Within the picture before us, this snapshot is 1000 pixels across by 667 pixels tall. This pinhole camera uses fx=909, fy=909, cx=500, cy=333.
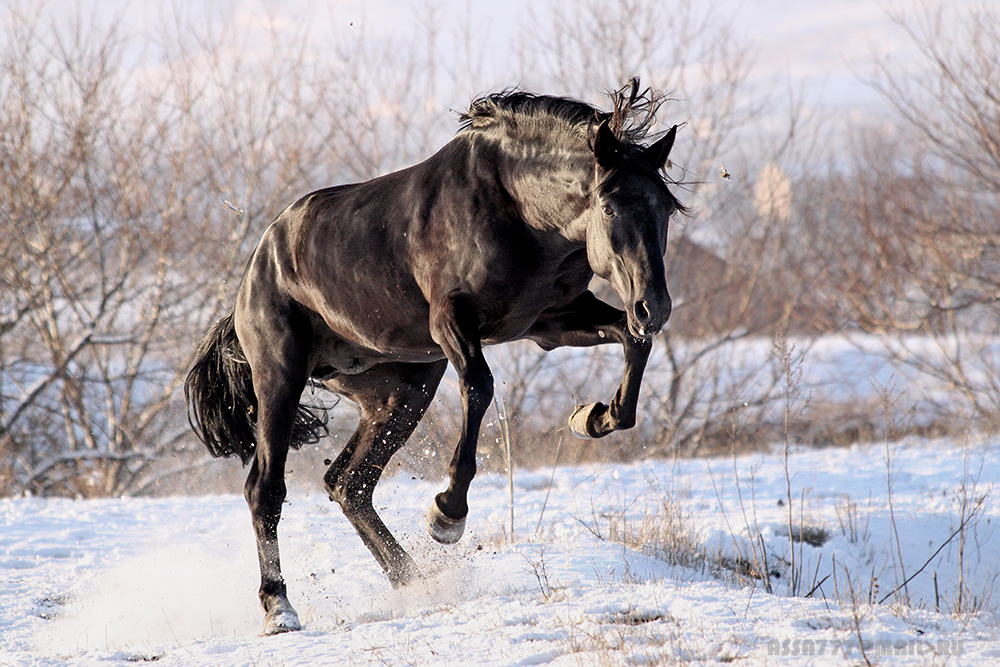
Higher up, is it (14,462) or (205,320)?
(205,320)

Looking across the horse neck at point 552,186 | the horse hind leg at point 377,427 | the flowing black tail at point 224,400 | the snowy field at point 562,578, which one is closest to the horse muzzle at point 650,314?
the horse neck at point 552,186

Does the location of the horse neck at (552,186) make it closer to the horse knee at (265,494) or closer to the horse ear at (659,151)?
the horse ear at (659,151)

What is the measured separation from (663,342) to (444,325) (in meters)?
11.0

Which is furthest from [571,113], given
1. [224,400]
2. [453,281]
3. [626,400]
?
[224,400]

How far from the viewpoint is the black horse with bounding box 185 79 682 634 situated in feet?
10.9

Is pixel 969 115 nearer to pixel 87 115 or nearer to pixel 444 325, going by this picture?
pixel 444 325

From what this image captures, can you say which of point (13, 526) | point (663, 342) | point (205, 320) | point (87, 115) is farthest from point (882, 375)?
point (13, 526)

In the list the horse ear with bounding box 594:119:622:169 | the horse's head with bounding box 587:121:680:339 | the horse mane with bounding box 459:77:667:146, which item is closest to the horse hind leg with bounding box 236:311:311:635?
the horse mane with bounding box 459:77:667:146

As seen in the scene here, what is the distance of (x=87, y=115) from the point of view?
12.7m

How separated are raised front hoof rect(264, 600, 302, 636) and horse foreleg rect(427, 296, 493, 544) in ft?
2.82

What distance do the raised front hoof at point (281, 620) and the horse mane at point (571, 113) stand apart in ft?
7.47

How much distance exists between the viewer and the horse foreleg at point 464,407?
138 inches

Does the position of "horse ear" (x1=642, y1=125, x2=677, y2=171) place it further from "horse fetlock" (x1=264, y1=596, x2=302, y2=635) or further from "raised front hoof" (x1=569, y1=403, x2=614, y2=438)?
"horse fetlock" (x1=264, y1=596, x2=302, y2=635)

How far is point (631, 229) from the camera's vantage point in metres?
3.16
